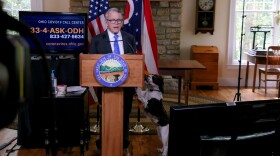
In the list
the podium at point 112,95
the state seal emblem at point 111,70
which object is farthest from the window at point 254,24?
the state seal emblem at point 111,70

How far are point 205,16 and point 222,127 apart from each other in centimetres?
552

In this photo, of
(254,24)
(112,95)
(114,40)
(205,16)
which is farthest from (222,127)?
(254,24)

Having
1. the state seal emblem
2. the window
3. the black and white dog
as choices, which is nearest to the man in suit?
the black and white dog

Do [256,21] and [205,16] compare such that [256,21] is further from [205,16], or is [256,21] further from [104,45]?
[104,45]

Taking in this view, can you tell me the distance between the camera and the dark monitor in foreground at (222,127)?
2.89 feet

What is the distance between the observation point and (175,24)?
6.09 meters

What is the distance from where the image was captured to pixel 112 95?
7.80ft

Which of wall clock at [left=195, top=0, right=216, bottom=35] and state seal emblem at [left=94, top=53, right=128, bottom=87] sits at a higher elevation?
wall clock at [left=195, top=0, right=216, bottom=35]

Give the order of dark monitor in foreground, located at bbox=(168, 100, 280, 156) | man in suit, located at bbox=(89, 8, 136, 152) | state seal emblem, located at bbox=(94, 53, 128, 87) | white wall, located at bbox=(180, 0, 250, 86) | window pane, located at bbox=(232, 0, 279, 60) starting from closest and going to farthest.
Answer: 1. dark monitor in foreground, located at bbox=(168, 100, 280, 156)
2. state seal emblem, located at bbox=(94, 53, 128, 87)
3. man in suit, located at bbox=(89, 8, 136, 152)
4. white wall, located at bbox=(180, 0, 250, 86)
5. window pane, located at bbox=(232, 0, 279, 60)

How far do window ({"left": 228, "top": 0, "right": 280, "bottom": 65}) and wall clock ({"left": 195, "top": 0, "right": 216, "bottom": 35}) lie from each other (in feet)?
1.35

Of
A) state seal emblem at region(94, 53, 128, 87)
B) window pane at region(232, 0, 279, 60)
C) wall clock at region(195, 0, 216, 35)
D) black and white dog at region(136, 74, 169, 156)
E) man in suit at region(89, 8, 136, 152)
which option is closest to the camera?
state seal emblem at region(94, 53, 128, 87)

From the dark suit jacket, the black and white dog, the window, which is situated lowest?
the black and white dog

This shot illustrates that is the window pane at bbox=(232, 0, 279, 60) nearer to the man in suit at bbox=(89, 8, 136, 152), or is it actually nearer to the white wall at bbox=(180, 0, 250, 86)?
the white wall at bbox=(180, 0, 250, 86)

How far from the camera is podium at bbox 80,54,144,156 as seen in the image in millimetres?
2244
